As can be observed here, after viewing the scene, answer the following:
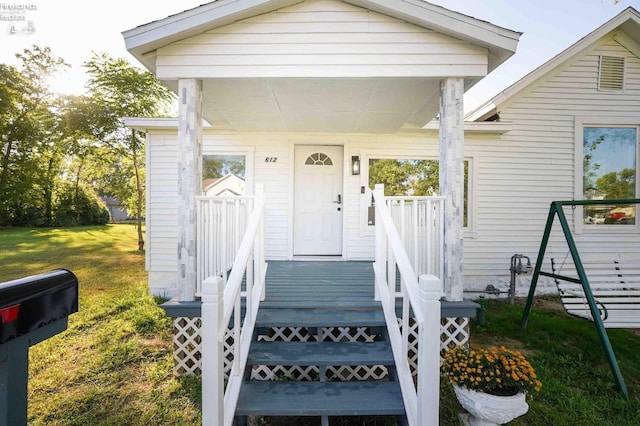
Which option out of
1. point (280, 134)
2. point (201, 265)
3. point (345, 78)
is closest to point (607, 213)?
point (345, 78)

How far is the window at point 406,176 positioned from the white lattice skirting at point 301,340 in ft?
9.50

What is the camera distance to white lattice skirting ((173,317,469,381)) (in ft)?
9.32

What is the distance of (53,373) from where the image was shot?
Answer: 9.87 feet

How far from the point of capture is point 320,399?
2.09m

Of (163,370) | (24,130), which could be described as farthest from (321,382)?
(24,130)

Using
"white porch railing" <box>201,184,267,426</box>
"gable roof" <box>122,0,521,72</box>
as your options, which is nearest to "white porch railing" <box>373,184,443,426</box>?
"white porch railing" <box>201,184,267,426</box>

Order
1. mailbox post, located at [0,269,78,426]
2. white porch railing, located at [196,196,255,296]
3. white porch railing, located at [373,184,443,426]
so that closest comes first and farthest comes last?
1. mailbox post, located at [0,269,78,426]
2. white porch railing, located at [373,184,443,426]
3. white porch railing, located at [196,196,255,296]

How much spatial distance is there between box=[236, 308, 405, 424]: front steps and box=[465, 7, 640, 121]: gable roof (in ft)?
15.0

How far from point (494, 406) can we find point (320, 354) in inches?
47.8

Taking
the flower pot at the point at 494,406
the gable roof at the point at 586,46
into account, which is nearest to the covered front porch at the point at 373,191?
the flower pot at the point at 494,406

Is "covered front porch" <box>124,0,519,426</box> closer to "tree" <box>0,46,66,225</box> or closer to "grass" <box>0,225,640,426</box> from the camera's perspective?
"grass" <box>0,225,640,426</box>

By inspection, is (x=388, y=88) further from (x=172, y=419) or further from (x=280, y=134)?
(x=172, y=419)

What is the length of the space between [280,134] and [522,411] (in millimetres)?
4729

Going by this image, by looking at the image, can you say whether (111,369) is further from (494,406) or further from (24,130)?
(24,130)
